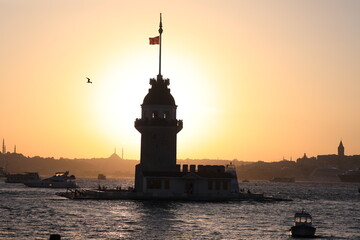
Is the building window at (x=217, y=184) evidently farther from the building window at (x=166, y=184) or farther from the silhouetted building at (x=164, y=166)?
the building window at (x=166, y=184)

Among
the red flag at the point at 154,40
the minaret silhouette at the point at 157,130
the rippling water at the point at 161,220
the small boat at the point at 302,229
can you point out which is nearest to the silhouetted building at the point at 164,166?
the minaret silhouette at the point at 157,130

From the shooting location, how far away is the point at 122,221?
98.6m

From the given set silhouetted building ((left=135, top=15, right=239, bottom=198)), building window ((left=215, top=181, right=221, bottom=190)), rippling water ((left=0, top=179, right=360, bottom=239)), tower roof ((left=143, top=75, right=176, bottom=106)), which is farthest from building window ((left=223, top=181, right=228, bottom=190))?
tower roof ((left=143, top=75, right=176, bottom=106))

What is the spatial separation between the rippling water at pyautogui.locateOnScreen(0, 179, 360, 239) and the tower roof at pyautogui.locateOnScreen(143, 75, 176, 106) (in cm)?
1653

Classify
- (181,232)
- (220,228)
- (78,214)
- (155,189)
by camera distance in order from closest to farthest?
1. (181,232)
2. (220,228)
3. (78,214)
4. (155,189)

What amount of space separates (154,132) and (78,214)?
2981 cm

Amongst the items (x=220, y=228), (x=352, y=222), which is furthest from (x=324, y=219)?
(x=220, y=228)

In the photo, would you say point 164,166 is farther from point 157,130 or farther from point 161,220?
point 161,220

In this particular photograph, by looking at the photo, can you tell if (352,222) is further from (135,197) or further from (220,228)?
(135,197)

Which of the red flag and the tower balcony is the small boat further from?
the red flag

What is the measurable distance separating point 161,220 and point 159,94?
136 ft

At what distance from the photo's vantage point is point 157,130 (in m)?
135

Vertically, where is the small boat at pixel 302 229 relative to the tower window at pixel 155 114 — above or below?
below

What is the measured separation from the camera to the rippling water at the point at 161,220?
85438 millimetres
